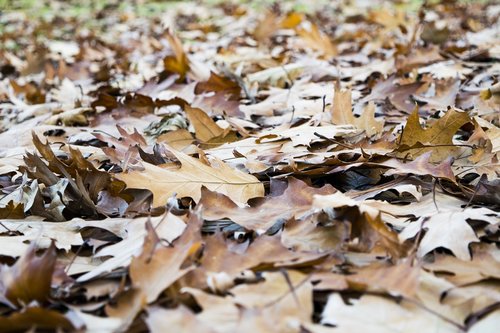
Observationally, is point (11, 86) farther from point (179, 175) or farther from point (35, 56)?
point (179, 175)

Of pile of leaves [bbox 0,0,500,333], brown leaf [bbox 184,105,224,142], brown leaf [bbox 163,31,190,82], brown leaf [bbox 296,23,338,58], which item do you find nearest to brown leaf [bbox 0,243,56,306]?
pile of leaves [bbox 0,0,500,333]

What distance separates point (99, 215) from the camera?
1.32 metres

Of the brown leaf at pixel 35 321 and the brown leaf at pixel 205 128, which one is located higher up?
the brown leaf at pixel 35 321

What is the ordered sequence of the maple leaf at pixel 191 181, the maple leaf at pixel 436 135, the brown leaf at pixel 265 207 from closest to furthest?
the brown leaf at pixel 265 207, the maple leaf at pixel 191 181, the maple leaf at pixel 436 135

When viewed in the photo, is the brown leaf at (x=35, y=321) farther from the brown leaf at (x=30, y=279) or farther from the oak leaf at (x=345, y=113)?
the oak leaf at (x=345, y=113)

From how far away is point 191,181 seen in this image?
132 centimetres

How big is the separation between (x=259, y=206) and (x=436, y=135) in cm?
57

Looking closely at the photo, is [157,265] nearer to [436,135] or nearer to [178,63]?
[436,135]

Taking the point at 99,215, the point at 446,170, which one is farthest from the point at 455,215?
the point at 99,215

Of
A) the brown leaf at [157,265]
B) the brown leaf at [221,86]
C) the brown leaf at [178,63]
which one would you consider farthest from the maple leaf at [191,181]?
the brown leaf at [178,63]

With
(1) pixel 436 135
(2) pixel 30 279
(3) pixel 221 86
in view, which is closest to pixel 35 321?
(2) pixel 30 279

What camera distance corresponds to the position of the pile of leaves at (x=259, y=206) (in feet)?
2.87

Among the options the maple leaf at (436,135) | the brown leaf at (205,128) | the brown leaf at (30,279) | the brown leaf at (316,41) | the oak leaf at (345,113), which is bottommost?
the brown leaf at (316,41)

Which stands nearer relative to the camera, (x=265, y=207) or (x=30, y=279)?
(x=30, y=279)
